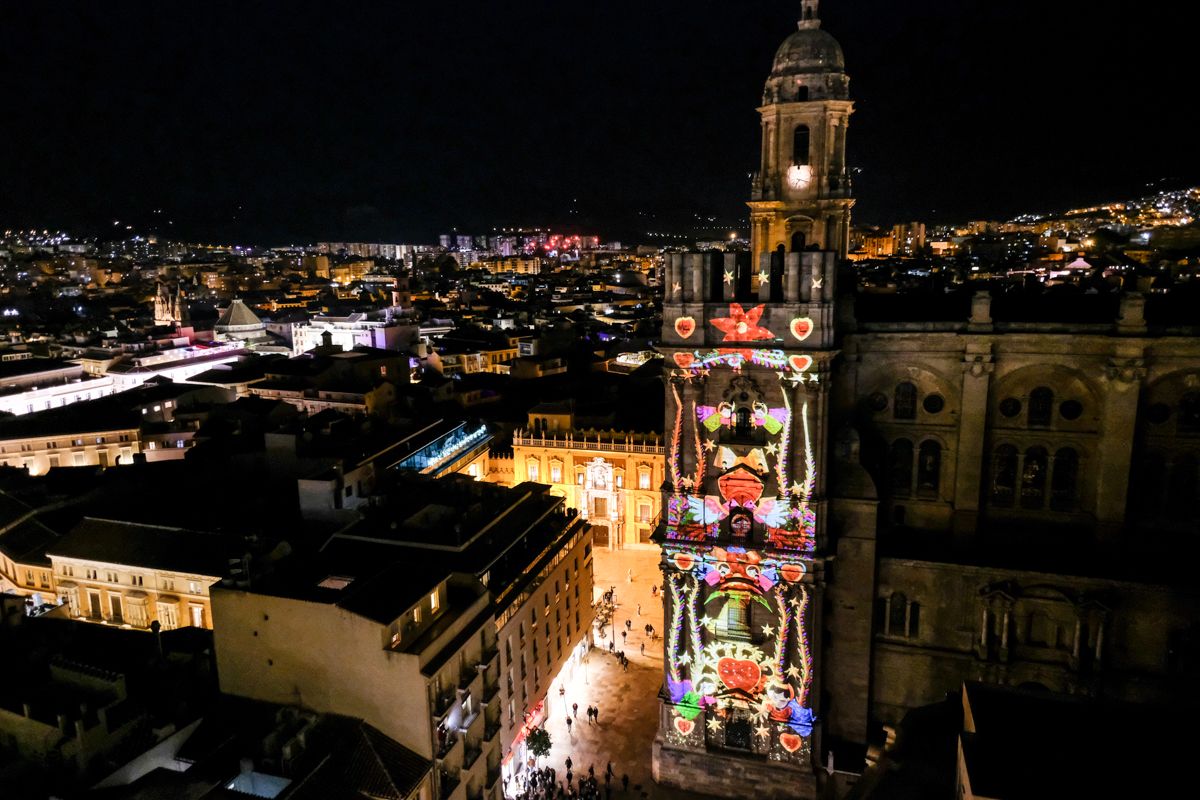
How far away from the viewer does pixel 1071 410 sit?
33.2 metres

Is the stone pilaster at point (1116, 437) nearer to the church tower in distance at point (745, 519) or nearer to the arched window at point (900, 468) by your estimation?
the arched window at point (900, 468)

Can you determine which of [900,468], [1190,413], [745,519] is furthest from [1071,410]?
[745,519]

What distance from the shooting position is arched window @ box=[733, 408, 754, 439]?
3306cm

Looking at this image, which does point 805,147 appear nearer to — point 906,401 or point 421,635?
point 906,401

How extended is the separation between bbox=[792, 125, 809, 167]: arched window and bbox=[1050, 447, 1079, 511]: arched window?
16824 millimetres

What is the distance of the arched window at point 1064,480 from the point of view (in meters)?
33.7

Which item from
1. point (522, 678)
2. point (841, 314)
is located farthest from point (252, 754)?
point (841, 314)

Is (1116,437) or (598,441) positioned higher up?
(1116,437)

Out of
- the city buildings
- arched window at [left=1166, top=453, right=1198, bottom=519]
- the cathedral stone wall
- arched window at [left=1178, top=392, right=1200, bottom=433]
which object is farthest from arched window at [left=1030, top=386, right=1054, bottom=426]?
the city buildings

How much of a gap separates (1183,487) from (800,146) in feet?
69.7

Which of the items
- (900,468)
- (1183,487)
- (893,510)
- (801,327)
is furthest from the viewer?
(893,510)

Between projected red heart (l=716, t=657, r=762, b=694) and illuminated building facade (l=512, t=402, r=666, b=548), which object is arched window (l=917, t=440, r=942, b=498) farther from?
illuminated building facade (l=512, t=402, r=666, b=548)

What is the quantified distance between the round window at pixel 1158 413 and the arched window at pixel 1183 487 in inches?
64.6

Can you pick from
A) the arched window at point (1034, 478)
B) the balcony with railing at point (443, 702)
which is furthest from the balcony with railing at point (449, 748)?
the arched window at point (1034, 478)
